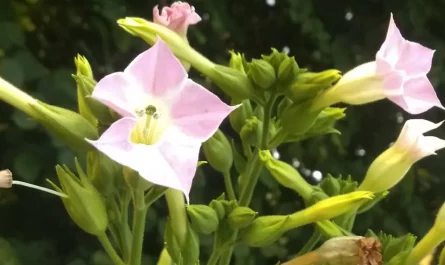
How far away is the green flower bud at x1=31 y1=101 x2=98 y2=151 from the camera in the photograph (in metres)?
0.42

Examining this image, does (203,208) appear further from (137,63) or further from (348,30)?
(348,30)

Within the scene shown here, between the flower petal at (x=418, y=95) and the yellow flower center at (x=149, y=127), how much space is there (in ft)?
0.50

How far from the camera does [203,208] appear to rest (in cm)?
45

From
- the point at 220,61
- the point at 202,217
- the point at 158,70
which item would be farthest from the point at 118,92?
the point at 220,61

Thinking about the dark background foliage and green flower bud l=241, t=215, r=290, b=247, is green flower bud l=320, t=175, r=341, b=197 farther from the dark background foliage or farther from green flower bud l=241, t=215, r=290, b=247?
the dark background foliage

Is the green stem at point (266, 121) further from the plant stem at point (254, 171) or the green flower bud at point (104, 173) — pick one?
the green flower bud at point (104, 173)

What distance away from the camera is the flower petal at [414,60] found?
1.40 ft

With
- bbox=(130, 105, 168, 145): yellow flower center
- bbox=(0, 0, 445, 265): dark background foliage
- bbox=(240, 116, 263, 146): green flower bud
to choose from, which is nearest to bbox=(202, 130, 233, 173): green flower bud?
bbox=(240, 116, 263, 146): green flower bud

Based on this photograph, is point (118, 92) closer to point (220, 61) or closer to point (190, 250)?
point (190, 250)

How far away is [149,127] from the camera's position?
0.38 metres

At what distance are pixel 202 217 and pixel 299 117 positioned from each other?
0.30 ft

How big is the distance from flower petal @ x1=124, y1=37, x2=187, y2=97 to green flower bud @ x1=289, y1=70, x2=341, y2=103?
0.12 meters

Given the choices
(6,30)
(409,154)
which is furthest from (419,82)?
(6,30)

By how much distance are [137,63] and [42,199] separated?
635mm
